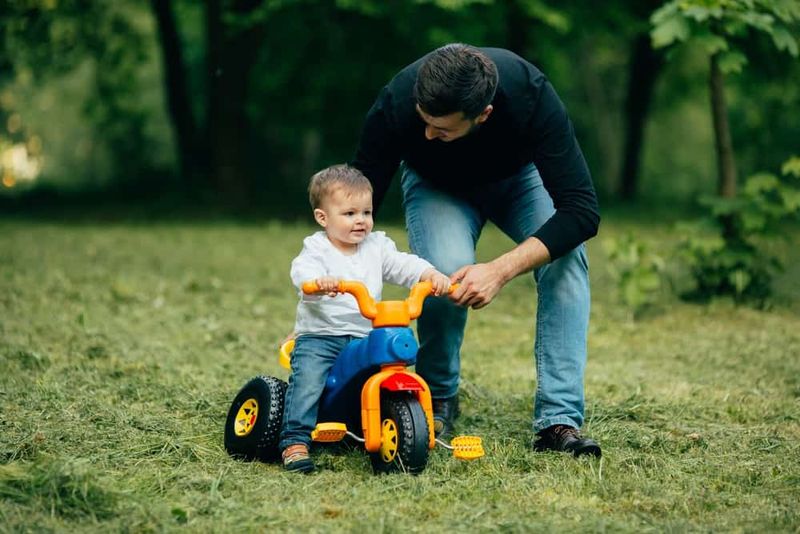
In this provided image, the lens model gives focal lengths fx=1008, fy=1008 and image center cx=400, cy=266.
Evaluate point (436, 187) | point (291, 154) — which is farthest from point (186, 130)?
point (436, 187)

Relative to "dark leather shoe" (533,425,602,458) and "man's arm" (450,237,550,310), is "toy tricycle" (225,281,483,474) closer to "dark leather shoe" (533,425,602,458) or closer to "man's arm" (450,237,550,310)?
"man's arm" (450,237,550,310)

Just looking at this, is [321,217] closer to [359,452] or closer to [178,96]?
[359,452]

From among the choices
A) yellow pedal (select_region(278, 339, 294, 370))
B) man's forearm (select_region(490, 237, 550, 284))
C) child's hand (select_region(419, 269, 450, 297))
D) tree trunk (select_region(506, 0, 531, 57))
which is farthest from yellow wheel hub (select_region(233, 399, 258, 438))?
tree trunk (select_region(506, 0, 531, 57))

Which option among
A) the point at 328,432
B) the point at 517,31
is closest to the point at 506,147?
the point at 328,432

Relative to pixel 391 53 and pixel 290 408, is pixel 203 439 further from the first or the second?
pixel 391 53

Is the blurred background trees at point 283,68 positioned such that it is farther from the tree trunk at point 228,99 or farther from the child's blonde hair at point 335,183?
the child's blonde hair at point 335,183

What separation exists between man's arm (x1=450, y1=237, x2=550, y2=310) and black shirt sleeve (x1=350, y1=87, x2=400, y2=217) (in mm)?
567

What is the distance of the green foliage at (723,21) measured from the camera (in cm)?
646

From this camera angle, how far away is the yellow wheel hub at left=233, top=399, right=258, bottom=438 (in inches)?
159

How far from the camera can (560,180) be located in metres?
4.07

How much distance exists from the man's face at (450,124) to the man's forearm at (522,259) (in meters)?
0.50

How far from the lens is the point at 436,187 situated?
4.42 m

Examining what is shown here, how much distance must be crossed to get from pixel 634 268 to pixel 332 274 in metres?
4.26

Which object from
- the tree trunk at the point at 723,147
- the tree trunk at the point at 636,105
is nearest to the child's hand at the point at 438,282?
the tree trunk at the point at 723,147
